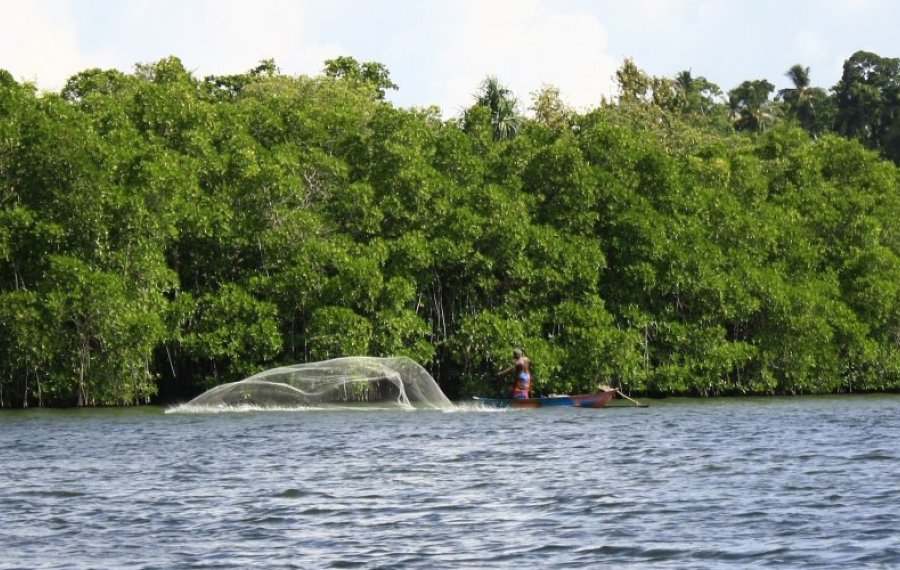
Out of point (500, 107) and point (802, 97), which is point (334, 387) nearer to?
point (500, 107)

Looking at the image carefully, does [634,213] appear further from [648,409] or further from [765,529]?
[765,529]

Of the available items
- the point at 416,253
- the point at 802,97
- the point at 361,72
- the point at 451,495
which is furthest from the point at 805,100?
the point at 451,495

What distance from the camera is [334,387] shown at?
3856 cm

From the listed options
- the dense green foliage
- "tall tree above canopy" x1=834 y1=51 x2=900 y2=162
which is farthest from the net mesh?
"tall tree above canopy" x1=834 y1=51 x2=900 y2=162

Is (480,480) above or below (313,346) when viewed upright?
below

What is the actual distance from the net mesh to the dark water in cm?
280

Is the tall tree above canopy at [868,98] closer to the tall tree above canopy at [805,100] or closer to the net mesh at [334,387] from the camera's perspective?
the tall tree above canopy at [805,100]

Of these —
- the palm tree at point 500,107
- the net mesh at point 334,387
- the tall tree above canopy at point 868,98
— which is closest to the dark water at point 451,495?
the net mesh at point 334,387

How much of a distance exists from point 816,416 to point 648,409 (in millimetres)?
5688

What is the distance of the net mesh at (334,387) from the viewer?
125 feet

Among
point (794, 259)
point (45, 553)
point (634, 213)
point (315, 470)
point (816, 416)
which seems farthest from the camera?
point (794, 259)

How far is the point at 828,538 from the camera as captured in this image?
54.9 feet

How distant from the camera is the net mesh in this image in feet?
125

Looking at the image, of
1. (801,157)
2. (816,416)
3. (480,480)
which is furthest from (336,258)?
(480,480)
